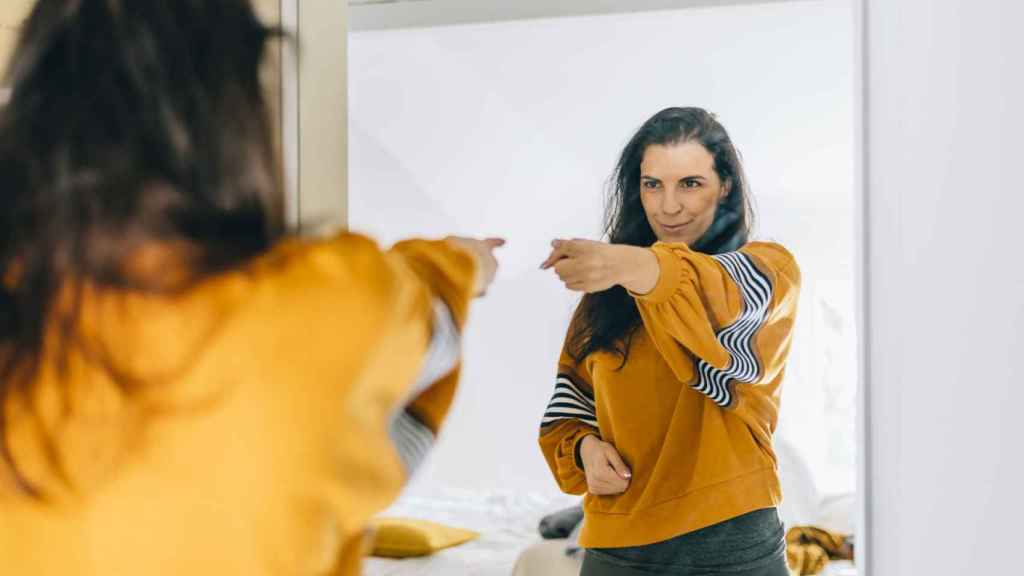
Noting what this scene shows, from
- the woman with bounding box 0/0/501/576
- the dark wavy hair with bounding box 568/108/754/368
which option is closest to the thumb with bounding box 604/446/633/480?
the dark wavy hair with bounding box 568/108/754/368

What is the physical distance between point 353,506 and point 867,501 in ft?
2.52

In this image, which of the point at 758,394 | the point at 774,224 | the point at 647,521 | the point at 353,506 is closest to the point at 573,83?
the point at 774,224

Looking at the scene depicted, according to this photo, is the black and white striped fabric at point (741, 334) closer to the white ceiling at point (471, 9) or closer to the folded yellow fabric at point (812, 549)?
the folded yellow fabric at point (812, 549)

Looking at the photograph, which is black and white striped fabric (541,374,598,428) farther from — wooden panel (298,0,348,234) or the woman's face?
wooden panel (298,0,348,234)

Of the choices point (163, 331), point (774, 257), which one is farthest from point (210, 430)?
point (774, 257)

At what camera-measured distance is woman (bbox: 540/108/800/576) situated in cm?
119

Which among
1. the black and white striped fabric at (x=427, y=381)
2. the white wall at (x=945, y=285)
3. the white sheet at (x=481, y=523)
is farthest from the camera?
the white sheet at (x=481, y=523)

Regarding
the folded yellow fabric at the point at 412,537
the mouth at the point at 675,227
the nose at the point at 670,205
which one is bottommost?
the folded yellow fabric at the point at 412,537

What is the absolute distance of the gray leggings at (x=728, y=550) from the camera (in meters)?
1.19

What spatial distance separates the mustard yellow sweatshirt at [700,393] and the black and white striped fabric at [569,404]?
3 cm

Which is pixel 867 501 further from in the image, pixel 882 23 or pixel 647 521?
pixel 882 23

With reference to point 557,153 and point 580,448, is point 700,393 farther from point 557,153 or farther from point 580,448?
point 557,153

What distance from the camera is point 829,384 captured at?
1.22 m

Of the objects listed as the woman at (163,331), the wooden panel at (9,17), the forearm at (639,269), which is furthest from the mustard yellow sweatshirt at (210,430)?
the wooden panel at (9,17)
